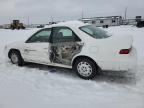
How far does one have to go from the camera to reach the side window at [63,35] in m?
6.05

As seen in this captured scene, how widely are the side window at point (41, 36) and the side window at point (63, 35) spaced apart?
23 cm

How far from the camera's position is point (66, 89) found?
16.8ft

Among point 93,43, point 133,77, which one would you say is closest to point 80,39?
point 93,43

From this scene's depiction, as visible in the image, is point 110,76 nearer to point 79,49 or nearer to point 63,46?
point 79,49

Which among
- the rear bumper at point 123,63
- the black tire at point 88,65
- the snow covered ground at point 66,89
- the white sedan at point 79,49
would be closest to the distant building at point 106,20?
the white sedan at point 79,49

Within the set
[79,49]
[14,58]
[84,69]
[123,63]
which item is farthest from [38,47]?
[123,63]

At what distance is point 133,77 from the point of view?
5.99 m

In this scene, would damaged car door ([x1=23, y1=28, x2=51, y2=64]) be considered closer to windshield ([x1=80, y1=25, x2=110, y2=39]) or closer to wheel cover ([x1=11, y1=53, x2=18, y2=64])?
wheel cover ([x1=11, y1=53, x2=18, y2=64])

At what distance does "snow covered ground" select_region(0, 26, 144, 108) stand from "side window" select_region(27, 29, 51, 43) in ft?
3.13

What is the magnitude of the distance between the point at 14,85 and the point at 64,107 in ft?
5.87

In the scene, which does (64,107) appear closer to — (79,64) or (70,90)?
(70,90)

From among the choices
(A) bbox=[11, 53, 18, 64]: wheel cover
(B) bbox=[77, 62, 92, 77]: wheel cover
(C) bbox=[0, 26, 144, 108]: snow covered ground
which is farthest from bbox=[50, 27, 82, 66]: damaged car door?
(A) bbox=[11, 53, 18, 64]: wheel cover

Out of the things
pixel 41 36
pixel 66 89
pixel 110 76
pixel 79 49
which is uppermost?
pixel 41 36

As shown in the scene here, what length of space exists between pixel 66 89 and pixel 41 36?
2.31 metres
